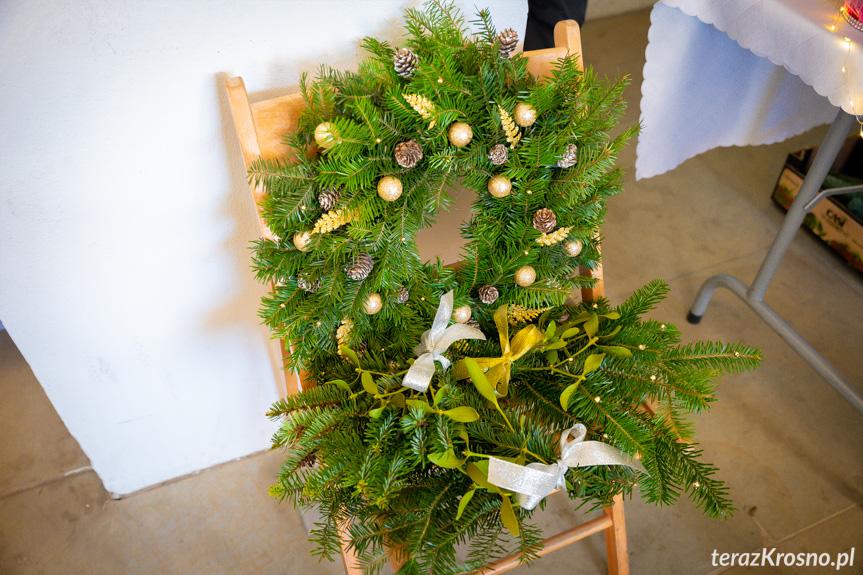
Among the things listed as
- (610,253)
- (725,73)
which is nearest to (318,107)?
(725,73)

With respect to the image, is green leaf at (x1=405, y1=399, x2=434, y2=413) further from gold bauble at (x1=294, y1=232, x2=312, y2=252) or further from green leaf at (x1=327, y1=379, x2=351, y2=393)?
gold bauble at (x1=294, y1=232, x2=312, y2=252)

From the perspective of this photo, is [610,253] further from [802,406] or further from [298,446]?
[298,446]

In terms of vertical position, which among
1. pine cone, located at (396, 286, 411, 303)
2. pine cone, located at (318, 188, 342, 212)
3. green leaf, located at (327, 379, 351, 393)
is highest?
pine cone, located at (318, 188, 342, 212)

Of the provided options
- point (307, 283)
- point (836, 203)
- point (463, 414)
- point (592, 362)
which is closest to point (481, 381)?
point (463, 414)

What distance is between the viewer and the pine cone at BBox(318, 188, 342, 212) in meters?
0.77

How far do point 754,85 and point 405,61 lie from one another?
2.99 feet

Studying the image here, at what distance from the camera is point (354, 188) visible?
0.76 m

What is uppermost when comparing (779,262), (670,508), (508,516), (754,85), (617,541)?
(754,85)

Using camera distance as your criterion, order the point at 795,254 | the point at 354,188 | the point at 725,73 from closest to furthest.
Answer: the point at 354,188 < the point at 725,73 < the point at 795,254


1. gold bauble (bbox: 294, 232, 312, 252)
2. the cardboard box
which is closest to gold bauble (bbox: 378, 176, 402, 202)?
gold bauble (bbox: 294, 232, 312, 252)

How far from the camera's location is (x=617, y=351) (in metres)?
0.82

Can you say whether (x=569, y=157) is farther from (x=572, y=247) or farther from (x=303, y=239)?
(x=303, y=239)

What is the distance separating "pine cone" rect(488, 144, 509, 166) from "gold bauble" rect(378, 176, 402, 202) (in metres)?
0.12

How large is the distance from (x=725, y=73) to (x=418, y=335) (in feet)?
2.92
